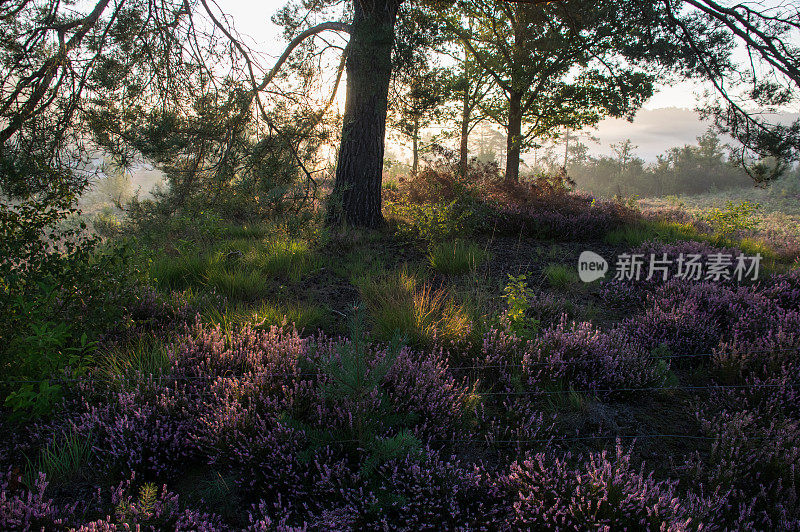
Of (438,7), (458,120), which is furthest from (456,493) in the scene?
(458,120)

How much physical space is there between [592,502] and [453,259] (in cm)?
404

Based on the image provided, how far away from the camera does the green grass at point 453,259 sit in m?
5.84

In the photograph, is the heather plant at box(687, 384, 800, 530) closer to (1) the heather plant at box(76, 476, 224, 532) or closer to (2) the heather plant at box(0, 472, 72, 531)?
(1) the heather plant at box(76, 476, 224, 532)

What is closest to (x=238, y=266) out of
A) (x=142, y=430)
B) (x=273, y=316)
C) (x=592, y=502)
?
(x=273, y=316)

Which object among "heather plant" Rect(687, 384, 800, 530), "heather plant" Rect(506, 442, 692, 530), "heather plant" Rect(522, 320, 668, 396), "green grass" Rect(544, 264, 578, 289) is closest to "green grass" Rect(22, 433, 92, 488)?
"heather plant" Rect(506, 442, 692, 530)

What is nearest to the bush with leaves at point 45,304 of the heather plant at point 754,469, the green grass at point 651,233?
the heather plant at point 754,469

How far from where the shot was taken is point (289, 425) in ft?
8.23

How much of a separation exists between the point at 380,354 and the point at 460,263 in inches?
115

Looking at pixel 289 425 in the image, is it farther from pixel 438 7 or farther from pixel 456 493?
pixel 438 7

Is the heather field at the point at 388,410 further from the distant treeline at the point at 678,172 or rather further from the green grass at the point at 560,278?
the distant treeline at the point at 678,172
